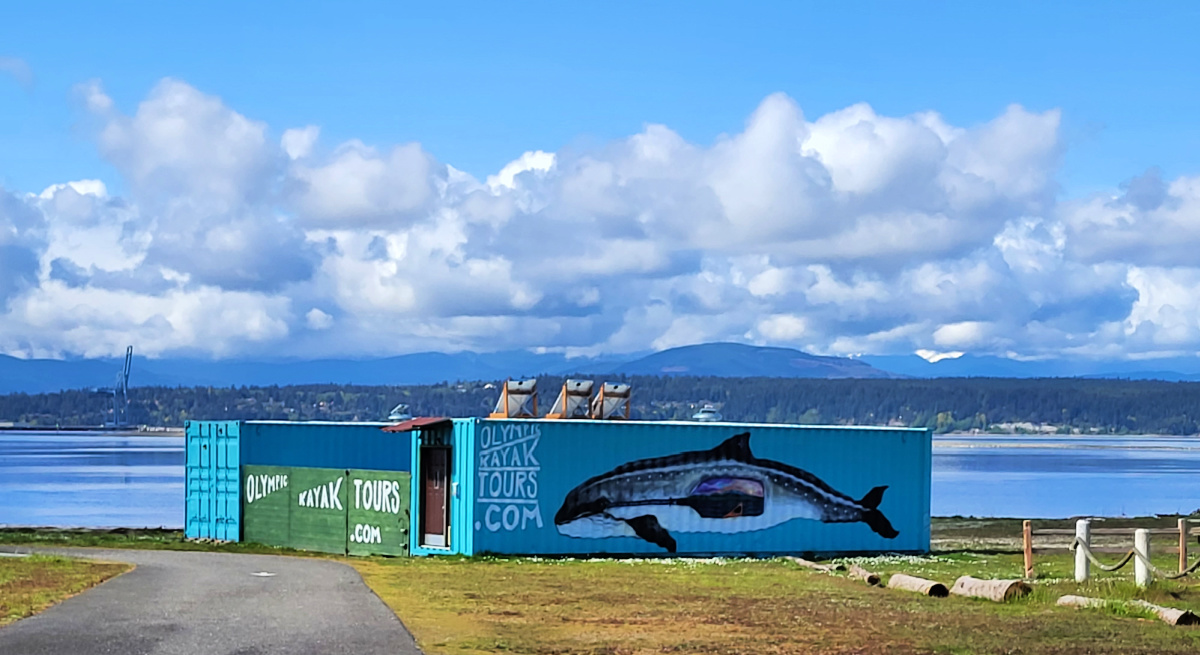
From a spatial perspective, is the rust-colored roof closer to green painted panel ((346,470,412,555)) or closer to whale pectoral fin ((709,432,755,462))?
green painted panel ((346,470,412,555))

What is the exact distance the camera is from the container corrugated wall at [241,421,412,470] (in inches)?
1649

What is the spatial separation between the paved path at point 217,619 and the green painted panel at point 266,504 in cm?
1193

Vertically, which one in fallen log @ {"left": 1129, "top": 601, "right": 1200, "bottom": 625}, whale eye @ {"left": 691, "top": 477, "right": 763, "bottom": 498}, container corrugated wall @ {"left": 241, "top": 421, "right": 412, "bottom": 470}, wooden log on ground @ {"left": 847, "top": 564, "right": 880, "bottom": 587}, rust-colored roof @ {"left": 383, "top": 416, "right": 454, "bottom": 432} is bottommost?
wooden log on ground @ {"left": 847, "top": 564, "right": 880, "bottom": 587}

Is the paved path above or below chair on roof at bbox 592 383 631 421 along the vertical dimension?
below

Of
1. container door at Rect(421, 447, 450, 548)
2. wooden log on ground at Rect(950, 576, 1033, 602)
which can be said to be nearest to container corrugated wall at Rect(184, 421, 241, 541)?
container door at Rect(421, 447, 450, 548)

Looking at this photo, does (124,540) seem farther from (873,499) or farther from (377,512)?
(873,499)

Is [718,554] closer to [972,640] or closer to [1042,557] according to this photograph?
[1042,557]

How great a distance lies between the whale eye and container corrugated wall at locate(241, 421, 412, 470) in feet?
30.8

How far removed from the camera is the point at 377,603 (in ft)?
69.9

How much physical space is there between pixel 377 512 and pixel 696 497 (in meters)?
7.18

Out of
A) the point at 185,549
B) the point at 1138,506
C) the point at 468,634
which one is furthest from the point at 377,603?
the point at 1138,506

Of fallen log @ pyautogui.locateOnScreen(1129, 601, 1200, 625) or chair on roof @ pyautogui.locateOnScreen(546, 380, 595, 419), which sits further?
chair on roof @ pyautogui.locateOnScreen(546, 380, 595, 419)

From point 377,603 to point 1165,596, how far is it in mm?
11645

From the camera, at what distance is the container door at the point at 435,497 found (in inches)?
1391
